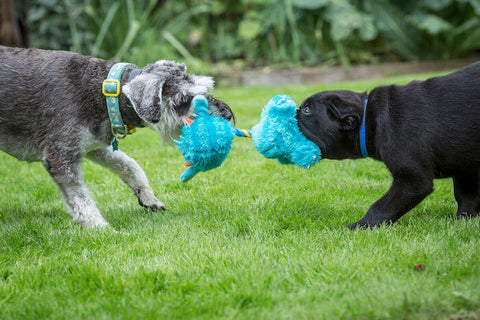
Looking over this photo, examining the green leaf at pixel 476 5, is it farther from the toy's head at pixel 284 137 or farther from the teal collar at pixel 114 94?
the teal collar at pixel 114 94

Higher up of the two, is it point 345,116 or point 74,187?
point 345,116

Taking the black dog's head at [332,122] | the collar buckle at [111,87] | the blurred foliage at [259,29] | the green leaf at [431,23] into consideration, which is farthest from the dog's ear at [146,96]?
the green leaf at [431,23]

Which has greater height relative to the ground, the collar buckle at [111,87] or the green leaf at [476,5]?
the green leaf at [476,5]

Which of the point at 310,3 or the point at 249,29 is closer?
the point at 310,3

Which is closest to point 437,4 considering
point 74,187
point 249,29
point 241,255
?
point 249,29

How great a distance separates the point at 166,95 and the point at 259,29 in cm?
1024

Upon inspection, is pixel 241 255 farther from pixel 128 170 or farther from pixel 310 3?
pixel 310 3

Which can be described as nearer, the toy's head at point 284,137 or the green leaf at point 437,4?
the toy's head at point 284,137

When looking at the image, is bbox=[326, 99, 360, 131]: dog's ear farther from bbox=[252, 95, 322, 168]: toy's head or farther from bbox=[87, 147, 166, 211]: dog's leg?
bbox=[87, 147, 166, 211]: dog's leg

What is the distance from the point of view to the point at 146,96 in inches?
166

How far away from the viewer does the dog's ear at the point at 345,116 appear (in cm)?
409

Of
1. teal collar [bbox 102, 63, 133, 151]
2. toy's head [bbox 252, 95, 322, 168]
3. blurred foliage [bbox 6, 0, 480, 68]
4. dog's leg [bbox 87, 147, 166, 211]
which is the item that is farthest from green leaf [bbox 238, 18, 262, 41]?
toy's head [bbox 252, 95, 322, 168]

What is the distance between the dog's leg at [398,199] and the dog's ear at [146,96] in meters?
2.03

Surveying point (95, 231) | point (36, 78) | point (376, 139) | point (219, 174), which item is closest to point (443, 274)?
point (376, 139)
